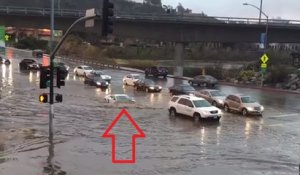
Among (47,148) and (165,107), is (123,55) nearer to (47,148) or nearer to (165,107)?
(165,107)

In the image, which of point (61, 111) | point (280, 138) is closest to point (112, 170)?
point (280, 138)

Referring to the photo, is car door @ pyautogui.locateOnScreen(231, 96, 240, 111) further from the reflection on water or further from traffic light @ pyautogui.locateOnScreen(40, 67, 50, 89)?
the reflection on water

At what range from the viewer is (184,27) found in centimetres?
8156

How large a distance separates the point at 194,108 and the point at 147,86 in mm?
21994

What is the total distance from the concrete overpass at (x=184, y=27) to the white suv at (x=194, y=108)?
38.1 m

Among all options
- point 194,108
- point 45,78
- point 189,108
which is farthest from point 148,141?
point 189,108

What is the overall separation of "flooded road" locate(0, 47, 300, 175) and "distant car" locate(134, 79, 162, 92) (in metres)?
9.49

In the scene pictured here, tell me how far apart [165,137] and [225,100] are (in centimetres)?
1534

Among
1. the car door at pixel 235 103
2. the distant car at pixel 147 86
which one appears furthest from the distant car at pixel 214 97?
the distant car at pixel 147 86

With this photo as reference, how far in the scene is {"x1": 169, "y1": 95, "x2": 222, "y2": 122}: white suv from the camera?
123ft

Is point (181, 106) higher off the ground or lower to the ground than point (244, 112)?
higher

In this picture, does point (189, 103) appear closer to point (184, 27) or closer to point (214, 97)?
point (214, 97)

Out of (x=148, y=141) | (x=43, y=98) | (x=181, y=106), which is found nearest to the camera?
(x=43, y=98)

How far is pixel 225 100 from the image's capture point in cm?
4462
